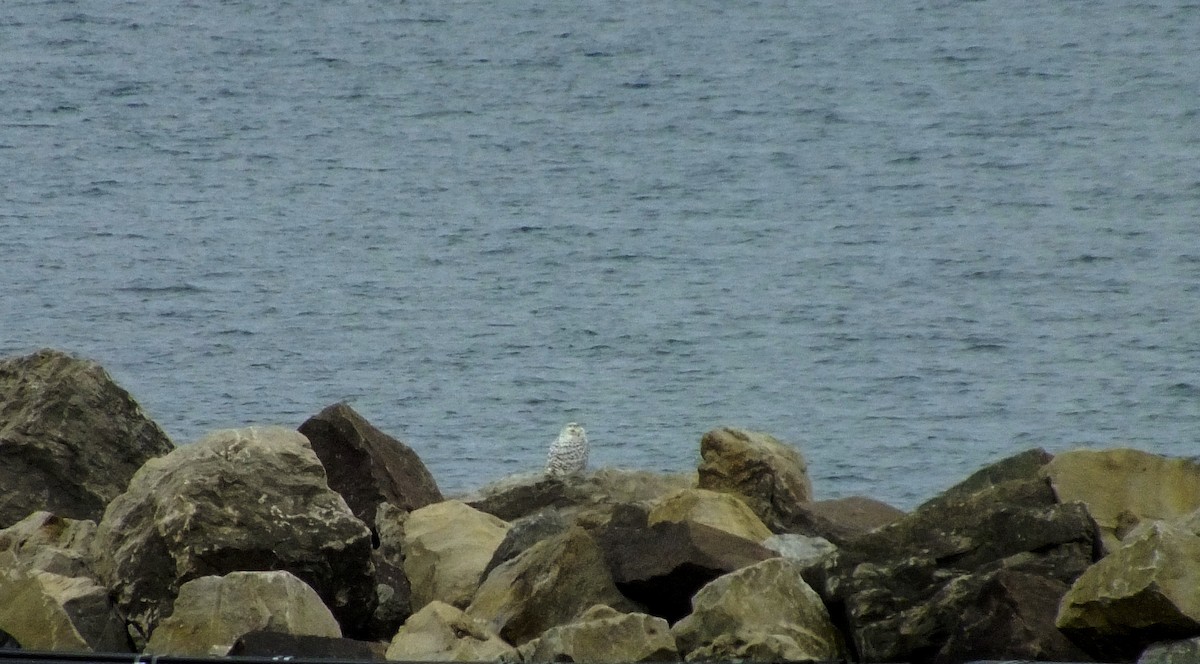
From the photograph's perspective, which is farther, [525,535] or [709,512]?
[709,512]

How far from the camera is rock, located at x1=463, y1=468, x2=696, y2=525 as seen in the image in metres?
9.42

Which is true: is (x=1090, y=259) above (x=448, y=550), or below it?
below

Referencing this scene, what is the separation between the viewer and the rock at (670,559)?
6766 mm

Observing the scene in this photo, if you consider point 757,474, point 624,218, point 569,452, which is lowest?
point 624,218

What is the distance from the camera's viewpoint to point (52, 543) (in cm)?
792

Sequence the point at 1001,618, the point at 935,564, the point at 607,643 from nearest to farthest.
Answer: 1. the point at 1001,618
2. the point at 607,643
3. the point at 935,564

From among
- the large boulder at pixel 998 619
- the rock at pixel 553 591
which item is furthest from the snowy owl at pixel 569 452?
the large boulder at pixel 998 619

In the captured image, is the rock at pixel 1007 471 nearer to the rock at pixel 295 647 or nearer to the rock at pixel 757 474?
the rock at pixel 757 474

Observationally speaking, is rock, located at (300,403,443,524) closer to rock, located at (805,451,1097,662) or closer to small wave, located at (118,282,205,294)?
rock, located at (805,451,1097,662)

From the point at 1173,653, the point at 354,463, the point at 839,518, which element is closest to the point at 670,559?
the point at 1173,653

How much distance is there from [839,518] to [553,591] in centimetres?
339

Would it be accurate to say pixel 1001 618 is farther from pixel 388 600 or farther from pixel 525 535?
pixel 388 600

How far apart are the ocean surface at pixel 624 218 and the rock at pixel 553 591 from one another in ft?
45.6

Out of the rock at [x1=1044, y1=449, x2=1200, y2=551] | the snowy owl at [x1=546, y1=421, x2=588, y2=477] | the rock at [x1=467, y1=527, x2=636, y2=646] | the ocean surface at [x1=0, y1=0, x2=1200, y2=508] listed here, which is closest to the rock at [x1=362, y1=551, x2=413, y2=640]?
the rock at [x1=467, y1=527, x2=636, y2=646]
